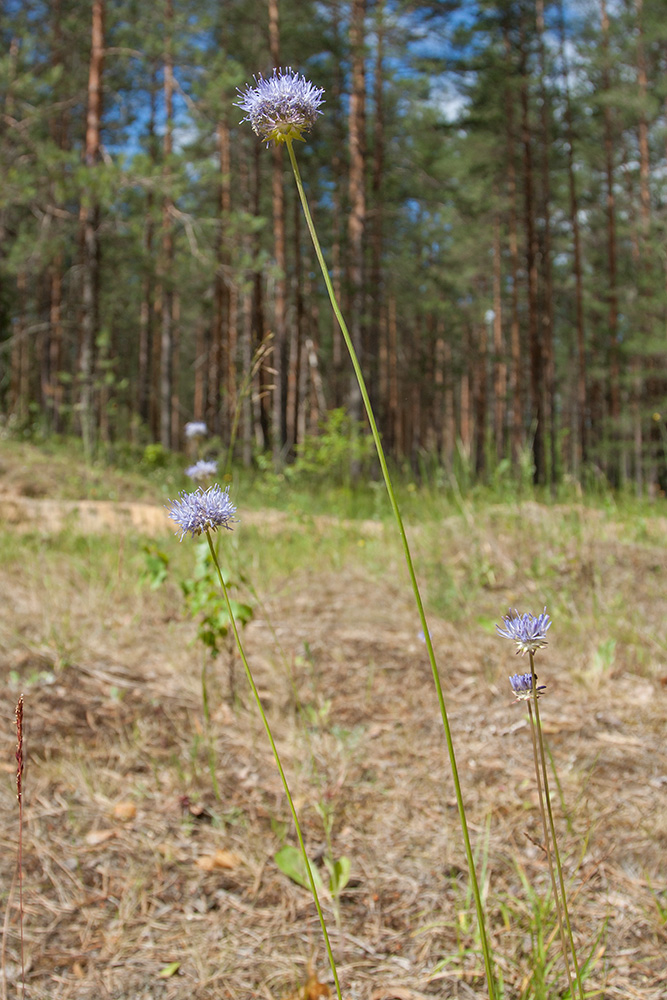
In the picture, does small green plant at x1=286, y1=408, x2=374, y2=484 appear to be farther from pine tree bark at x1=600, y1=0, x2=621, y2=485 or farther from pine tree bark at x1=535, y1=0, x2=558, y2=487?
A: pine tree bark at x1=600, y1=0, x2=621, y2=485

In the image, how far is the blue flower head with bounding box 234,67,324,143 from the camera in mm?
733

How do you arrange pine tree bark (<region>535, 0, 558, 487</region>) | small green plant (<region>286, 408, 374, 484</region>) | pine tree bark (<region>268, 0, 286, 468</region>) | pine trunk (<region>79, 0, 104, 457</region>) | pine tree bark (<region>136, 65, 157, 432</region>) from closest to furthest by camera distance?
small green plant (<region>286, 408, 374, 484</region>)
pine trunk (<region>79, 0, 104, 457</region>)
pine tree bark (<region>136, 65, 157, 432</region>)
pine tree bark (<region>268, 0, 286, 468</region>)
pine tree bark (<region>535, 0, 558, 487</region>)

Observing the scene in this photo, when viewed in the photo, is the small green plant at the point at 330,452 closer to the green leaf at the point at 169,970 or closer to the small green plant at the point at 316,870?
the small green plant at the point at 316,870

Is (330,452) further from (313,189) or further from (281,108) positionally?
(313,189)

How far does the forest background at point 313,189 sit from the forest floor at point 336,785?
12.1ft

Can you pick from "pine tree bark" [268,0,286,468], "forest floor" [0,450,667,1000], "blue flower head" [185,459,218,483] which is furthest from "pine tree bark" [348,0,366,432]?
"blue flower head" [185,459,218,483]

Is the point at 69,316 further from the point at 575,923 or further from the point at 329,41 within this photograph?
the point at 575,923

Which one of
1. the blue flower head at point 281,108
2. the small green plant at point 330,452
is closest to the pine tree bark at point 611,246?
the small green plant at point 330,452

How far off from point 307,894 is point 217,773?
1.60 feet

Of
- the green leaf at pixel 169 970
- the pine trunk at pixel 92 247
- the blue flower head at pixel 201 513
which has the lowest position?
the green leaf at pixel 169 970

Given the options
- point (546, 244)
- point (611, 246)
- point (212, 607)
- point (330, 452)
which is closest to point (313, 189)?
point (546, 244)

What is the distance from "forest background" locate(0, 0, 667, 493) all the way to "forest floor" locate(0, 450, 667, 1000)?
3674 millimetres

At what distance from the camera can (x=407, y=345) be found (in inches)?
1110

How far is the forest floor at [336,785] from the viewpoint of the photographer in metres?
1.23
